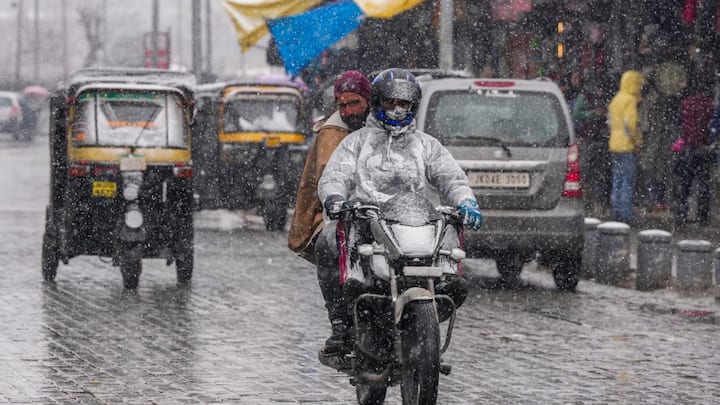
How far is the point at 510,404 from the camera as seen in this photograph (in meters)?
8.47

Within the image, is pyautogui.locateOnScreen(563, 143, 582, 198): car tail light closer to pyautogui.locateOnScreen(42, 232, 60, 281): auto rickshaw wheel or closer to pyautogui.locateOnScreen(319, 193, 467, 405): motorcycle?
pyautogui.locateOnScreen(42, 232, 60, 281): auto rickshaw wheel

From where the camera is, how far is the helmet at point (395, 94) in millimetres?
7922

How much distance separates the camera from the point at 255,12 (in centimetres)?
2170

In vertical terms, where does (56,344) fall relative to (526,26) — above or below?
below

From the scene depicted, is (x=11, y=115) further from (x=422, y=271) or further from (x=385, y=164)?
(x=422, y=271)

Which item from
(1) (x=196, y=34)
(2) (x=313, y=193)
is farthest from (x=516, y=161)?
(1) (x=196, y=34)

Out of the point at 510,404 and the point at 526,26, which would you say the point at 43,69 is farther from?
the point at 510,404

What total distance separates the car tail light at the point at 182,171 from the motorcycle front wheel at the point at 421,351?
7.04 metres

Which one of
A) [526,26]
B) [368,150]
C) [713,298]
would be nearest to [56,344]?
[368,150]

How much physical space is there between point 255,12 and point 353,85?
524 inches

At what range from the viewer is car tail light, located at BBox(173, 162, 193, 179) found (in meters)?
14.2

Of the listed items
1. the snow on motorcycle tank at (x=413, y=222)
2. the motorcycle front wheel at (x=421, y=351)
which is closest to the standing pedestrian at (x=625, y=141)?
the snow on motorcycle tank at (x=413, y=222)

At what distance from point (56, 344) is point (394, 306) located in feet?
12.0

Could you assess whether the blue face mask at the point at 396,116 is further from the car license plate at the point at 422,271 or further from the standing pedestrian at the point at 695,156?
the standing pedestrian at the point at 695,156
